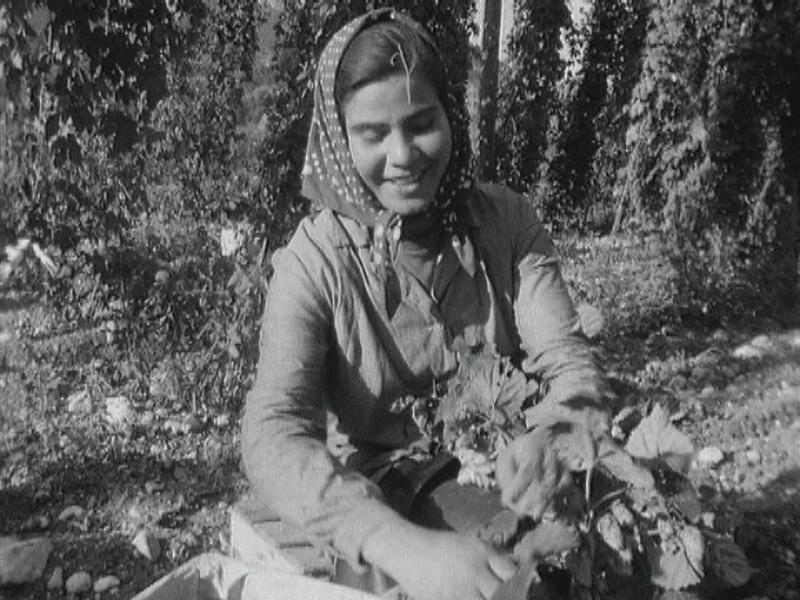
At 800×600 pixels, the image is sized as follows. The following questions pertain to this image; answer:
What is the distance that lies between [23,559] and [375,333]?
5.10ft

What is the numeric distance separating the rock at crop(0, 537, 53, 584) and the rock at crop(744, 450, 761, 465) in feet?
9.05

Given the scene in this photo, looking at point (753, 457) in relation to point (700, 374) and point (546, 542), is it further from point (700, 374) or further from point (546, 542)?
point (546, 542)

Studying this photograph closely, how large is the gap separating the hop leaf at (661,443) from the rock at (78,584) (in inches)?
73.1

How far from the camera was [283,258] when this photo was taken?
85.8 inches

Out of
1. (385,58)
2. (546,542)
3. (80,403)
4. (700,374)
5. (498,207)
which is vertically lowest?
(700,374)

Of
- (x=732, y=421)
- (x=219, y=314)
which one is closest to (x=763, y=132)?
(x=732, y=421)

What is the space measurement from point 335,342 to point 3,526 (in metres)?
1.75

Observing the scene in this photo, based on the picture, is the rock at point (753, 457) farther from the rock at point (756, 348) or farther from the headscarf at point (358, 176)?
the headscarf at point (358, 176)

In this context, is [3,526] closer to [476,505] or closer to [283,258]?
[283,258]

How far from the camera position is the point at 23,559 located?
290 centimetres

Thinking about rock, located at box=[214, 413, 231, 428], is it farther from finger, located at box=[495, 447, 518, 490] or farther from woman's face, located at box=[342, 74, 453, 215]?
finger, located at box=[495, 447, 518, 490]

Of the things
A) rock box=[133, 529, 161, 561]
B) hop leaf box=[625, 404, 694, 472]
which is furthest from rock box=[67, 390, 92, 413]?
hop leaf box=[625, 404, 694, 472]

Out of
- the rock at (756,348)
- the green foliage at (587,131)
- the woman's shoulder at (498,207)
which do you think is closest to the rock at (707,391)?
the rock at (756,348)

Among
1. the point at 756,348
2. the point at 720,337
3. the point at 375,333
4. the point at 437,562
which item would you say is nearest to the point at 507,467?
the point at 437,562
